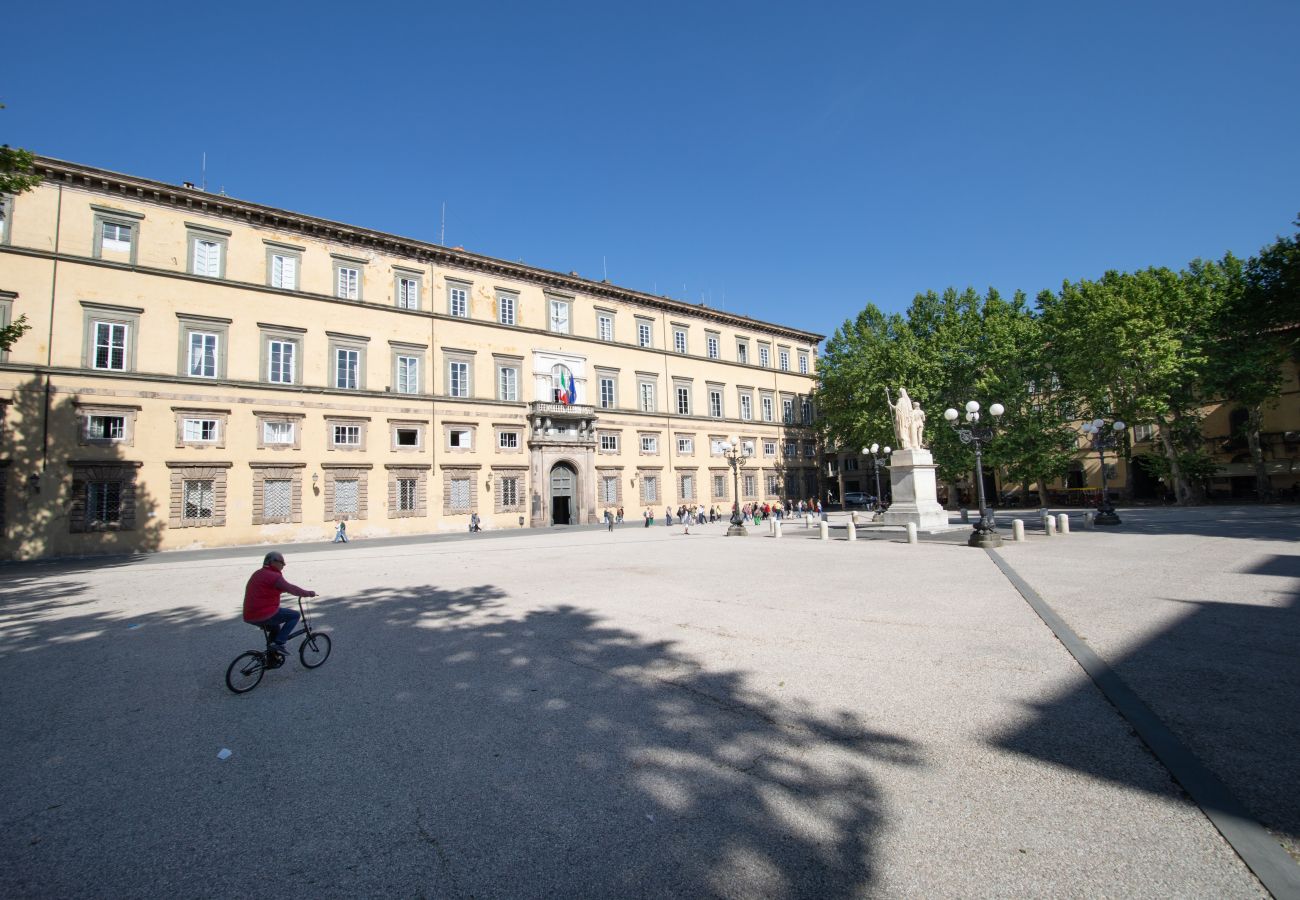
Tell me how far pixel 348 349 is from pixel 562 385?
39.9 feet

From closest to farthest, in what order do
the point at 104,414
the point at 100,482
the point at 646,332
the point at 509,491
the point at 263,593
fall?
the point at 263,593 → the point at 100,482 → the point at 104,414 → the point at 509,491 → the point at 646,332

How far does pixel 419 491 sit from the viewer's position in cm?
3098

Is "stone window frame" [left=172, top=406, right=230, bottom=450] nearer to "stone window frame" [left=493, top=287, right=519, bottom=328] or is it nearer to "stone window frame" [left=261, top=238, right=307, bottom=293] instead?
"stone window frame" [left=261, top=238, right=307, bottom=293]

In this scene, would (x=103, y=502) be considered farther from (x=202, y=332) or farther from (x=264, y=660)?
(x=264, y=660)

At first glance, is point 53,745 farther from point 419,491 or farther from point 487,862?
point 419,491

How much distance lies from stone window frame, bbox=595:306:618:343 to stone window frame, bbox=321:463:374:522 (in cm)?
1692

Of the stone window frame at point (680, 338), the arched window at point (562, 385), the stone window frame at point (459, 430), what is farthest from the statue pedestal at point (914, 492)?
the stone window frame at point (680, 338)

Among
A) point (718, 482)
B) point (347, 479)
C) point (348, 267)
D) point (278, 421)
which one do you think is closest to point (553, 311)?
point (348, 267)

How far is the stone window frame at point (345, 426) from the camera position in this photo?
93.7 feet

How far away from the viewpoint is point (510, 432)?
34531 mm

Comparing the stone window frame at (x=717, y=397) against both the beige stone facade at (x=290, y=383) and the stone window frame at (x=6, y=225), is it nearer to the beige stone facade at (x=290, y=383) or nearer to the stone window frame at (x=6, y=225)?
the beige stone facade at (x=290, y=383)

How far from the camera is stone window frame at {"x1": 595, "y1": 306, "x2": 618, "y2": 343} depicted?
129ft

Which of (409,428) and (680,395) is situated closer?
(409,428)

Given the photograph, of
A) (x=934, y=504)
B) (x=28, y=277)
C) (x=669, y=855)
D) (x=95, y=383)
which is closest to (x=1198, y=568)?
(x=934, y=504)
